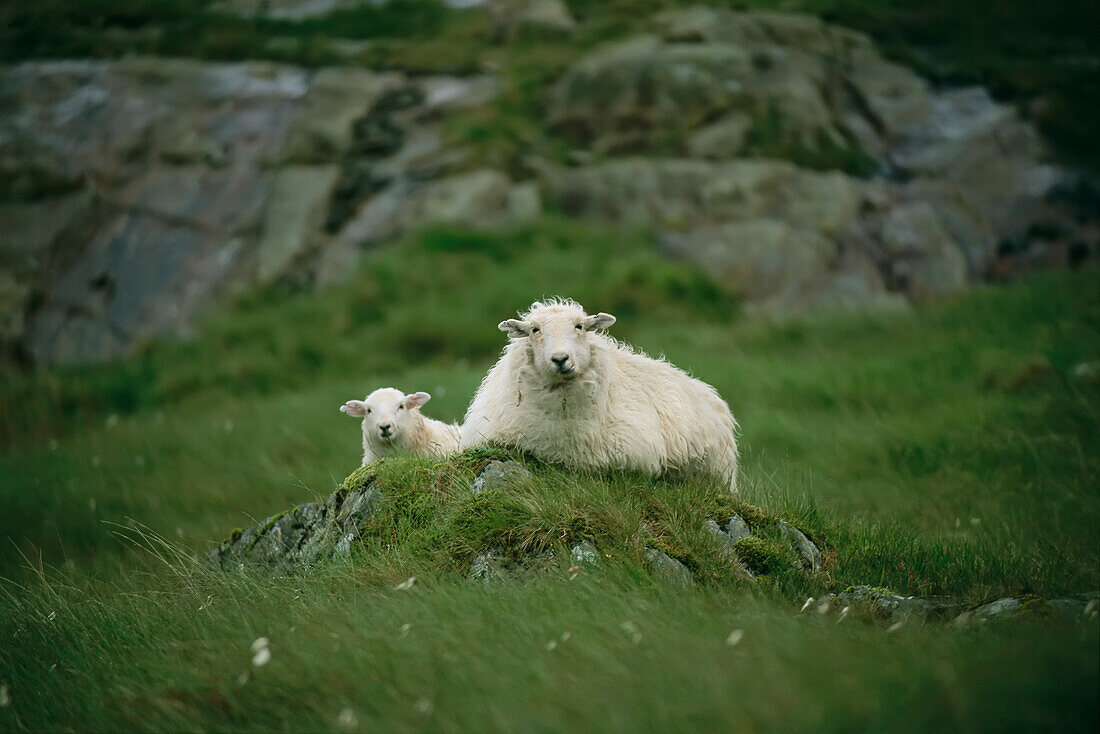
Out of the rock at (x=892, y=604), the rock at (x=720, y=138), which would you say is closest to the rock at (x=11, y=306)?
the rock at (x=720, y=138)

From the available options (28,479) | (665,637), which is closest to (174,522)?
(28,479)

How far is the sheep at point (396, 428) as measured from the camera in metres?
9.62

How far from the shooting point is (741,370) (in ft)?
53.8

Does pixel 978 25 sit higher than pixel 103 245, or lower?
higher

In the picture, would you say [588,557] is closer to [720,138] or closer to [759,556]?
[759,556]

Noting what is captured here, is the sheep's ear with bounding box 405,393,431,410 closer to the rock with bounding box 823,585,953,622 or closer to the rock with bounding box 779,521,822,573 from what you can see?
the rock with bounding box 779,521,822,573

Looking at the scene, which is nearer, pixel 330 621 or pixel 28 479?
pixel 330 621

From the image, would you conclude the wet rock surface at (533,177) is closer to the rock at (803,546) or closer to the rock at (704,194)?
the rock at (704,194)

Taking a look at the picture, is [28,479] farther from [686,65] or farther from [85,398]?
[686,65]

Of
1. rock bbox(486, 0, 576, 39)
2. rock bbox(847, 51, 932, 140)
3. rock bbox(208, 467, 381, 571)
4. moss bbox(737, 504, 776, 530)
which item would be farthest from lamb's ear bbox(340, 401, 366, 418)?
rock bbox(486, 0, 576, 39)

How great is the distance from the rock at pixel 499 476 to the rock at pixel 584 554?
839 millimetres

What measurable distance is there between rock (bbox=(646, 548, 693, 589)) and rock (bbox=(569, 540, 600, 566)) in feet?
1.22

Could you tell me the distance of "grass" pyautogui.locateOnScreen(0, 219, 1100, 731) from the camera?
456cm

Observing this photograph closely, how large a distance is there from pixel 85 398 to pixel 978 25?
2759 cm
